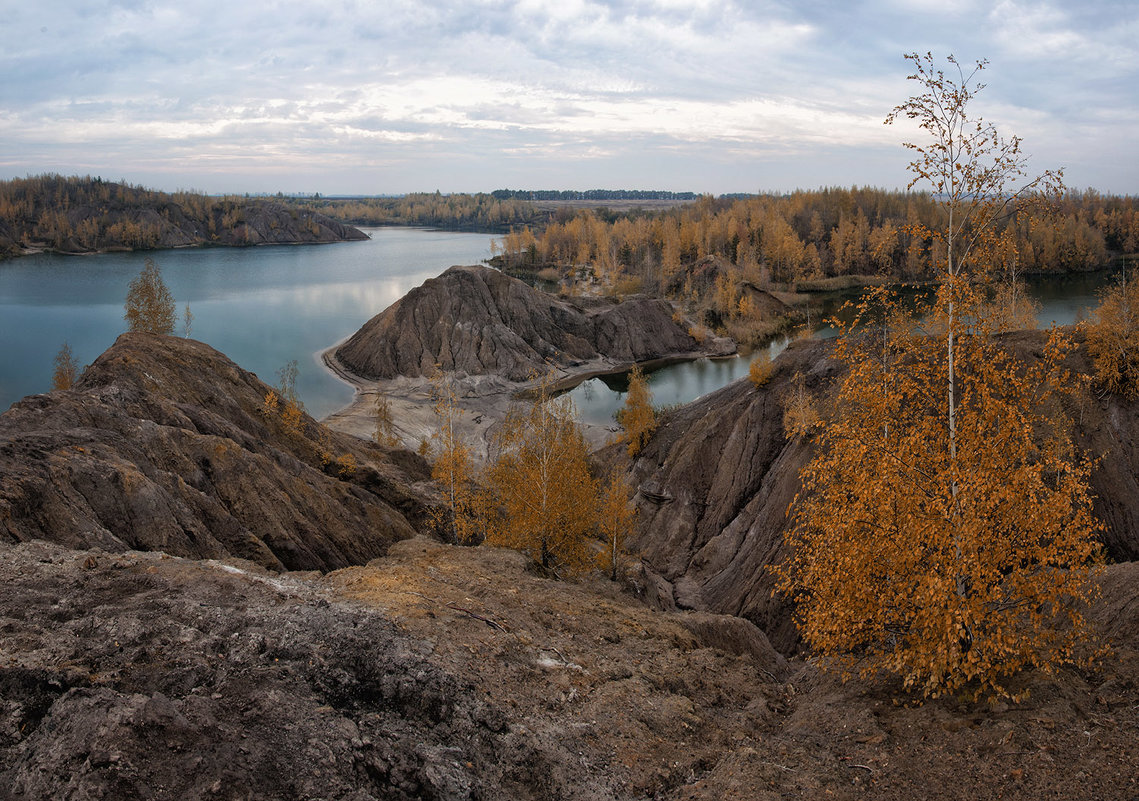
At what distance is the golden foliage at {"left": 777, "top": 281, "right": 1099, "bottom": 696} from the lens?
9031mm

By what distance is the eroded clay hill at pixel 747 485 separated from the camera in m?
22.9

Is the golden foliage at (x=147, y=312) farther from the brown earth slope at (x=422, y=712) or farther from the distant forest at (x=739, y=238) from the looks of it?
the distant forest at (x=739, y=238)

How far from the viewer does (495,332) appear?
7588 cm

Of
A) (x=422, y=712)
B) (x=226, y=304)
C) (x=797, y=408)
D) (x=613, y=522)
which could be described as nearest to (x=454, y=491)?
(x=613, y=522)

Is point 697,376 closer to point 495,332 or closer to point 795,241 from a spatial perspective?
point 495,332

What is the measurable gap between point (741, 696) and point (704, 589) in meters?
14.9

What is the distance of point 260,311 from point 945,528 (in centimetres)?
10733

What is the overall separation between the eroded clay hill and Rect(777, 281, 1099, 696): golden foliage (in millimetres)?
13176

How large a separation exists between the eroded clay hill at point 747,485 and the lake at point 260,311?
2692 centimetres

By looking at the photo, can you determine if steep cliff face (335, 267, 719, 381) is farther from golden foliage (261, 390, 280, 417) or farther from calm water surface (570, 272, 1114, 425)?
golden foliage (261, 390, 280, 417)

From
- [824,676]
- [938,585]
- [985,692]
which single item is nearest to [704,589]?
[824,676]

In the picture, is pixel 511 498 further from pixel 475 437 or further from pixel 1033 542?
pixel 475 437

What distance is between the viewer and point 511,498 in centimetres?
2375

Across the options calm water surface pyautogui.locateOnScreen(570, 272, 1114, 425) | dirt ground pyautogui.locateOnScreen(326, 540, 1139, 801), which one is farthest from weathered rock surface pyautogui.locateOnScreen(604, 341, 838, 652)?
calm water surface pyautogui.locateOnScreen(570, 272, 1114, 425)
